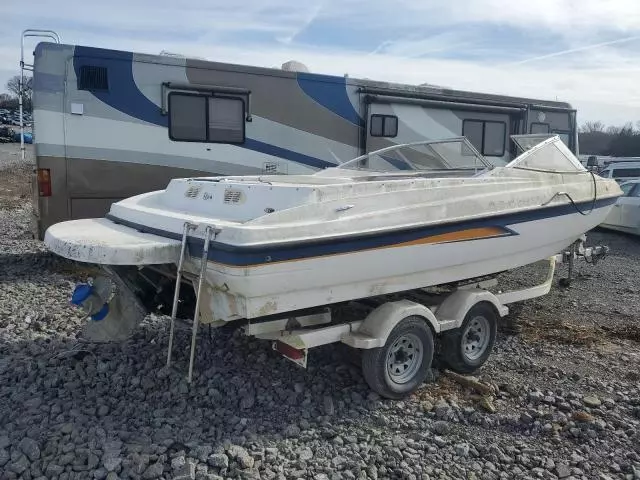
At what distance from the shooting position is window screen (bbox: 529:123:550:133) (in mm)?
9992

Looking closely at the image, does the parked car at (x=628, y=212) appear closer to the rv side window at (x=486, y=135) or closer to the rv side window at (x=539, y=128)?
the rv side window at (x=539, y=128)

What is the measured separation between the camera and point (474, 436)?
373 centimetres

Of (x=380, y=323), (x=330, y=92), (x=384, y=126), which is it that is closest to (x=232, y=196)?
(x=380, y=323)

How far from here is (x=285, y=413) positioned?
386cm

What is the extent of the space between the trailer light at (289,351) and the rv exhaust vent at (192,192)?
1311 mm

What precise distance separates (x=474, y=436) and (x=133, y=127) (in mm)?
5252

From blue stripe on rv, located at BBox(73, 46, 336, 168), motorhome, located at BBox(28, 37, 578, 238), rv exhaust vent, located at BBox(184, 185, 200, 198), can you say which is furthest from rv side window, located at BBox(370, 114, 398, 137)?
rv exhaust vent, located at BBox(184, 185, 200, 198)

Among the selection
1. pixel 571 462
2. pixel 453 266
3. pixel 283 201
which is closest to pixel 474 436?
pixel 571 462

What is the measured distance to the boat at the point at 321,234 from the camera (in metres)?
3.59

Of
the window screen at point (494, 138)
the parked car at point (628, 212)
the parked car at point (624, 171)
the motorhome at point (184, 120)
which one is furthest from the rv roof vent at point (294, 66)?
the parked car at point (624, 171)

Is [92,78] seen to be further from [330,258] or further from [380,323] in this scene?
[380,323]

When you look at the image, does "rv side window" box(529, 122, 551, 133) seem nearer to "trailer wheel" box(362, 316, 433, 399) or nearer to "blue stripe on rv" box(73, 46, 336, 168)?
"blue stripe on rv" box(73, 46, 336, 168)

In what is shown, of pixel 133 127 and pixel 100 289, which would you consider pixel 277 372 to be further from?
pixel 133 127

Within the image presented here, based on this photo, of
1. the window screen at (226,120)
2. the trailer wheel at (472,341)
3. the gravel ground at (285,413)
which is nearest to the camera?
the gravel ground at (285,413)
